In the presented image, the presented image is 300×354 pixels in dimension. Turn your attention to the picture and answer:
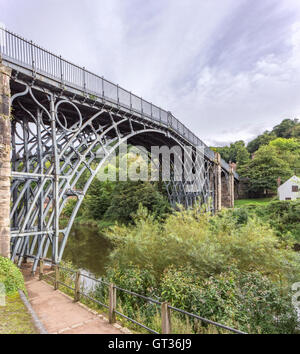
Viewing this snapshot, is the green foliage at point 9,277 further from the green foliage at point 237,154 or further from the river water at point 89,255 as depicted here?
the green foliage at point 237,154

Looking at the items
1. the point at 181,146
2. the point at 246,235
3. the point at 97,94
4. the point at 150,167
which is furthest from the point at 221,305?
the point at 150,167

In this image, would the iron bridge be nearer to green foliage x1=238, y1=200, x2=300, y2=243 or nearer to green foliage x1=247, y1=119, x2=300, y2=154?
green foliage x1=238, y1=200, x2=300, y2=243

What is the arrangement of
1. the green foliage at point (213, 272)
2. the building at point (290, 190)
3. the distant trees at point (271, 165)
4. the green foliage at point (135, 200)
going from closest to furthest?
the green foliage at point (213, 272) < the green foliage at point (135, 200) < the building at point (290, 190) < the distant trees at point (271, 165)

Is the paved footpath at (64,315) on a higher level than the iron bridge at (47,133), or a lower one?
lower

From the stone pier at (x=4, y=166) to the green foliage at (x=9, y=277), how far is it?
45cm

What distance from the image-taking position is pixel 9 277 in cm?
531

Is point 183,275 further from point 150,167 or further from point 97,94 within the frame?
point 150,167

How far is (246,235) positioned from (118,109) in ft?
26.3

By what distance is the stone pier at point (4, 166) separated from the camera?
5.81 m

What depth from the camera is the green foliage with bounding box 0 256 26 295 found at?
5.16 metres

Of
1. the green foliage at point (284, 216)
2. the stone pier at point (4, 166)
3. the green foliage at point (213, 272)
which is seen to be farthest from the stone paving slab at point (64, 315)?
the green foliage at point (284, 216)

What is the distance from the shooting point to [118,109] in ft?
36.6

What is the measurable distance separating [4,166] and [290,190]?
29.1 metres

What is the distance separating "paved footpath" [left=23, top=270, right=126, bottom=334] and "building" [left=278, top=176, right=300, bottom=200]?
26932 mm
